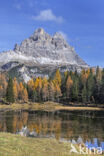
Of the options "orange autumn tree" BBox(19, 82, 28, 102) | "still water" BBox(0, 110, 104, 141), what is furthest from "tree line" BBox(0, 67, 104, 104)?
"still water" BBox(0, 110, 104, 141)

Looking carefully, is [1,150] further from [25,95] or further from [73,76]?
[73,76]

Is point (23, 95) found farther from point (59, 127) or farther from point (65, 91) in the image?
point (59, 127)

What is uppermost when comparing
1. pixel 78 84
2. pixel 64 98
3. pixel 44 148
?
pixel 78 84

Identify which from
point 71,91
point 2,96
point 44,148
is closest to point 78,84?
point 71,91

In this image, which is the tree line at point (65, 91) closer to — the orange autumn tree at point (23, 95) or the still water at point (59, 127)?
the orange autumn tree at point (23, 95)

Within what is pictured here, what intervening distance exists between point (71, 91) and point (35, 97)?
24220 millimetres

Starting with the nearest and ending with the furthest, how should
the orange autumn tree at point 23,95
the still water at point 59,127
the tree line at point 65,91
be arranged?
the still water at point 59,127 → the tree line at point 65,91 → the orange autumn tree at point 23,95

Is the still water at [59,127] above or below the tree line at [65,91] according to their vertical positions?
below

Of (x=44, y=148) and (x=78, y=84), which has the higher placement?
(x=78, y=84)

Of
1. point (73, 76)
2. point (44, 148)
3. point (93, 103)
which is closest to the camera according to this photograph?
point (44, 148)

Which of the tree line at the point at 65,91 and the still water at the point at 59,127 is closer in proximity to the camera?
the still water at the point at 59,127

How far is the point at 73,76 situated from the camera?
14725cm

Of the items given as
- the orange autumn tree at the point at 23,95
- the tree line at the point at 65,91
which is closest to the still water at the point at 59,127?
the tree line at the point at 65,91

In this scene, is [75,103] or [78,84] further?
[78,84]
